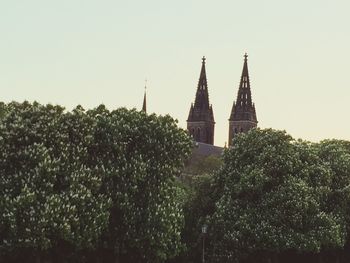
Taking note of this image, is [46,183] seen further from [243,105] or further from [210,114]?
[243,105]

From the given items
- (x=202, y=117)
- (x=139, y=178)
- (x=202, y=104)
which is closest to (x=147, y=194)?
(x=139, y=178)

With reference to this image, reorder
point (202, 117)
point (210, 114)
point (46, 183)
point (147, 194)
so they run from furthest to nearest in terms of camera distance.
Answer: point (210, 114)
point (202, 117)
point (147, 194)
point (46, 183)

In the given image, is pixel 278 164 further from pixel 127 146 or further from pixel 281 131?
pixel 127 146

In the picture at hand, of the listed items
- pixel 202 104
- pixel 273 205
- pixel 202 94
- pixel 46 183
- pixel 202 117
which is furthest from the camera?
pixel 202 104

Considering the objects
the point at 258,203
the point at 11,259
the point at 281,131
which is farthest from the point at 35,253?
the point at 281,131

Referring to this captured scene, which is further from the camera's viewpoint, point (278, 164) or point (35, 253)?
point (278, 164)

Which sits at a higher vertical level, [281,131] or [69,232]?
[281,131]

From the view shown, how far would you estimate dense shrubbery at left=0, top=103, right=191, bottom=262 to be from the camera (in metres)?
38.0

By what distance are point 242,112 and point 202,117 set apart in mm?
11109

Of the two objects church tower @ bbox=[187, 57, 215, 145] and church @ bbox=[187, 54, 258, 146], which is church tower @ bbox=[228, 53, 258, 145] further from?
church tower @ bbox=[187, 57, 215, 145]

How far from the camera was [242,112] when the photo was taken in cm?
18988

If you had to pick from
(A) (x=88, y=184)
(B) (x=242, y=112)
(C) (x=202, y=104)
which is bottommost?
(A) (x=88, y=184)

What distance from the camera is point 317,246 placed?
166 feet

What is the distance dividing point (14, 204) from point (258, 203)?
2149 cm
